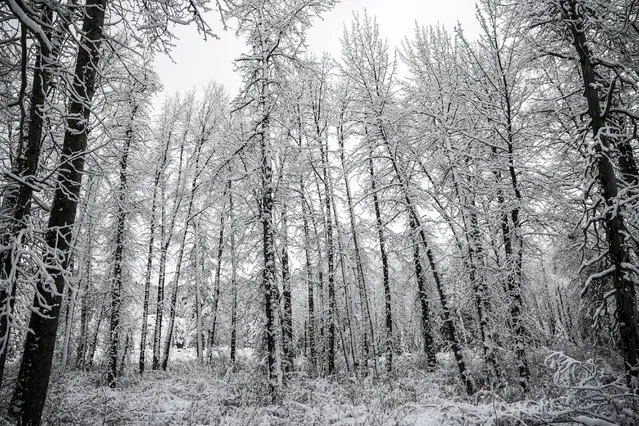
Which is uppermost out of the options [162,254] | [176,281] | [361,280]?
[162,254]

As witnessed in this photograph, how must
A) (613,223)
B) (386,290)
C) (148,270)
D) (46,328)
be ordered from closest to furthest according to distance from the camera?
1. (46,328)
2. (613,223)
3. (386,290)
4. (148,270)

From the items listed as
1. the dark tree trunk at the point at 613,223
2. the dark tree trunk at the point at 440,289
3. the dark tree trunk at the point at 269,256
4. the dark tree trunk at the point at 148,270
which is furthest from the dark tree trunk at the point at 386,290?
the dark tree trunk at the point at 148,270

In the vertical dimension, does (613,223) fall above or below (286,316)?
above

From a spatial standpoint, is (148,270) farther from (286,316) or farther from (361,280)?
(361,280)

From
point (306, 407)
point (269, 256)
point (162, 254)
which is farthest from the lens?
point (162, 254)

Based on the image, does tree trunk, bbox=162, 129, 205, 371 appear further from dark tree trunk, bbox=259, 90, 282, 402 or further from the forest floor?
dark tree trunk, bbox=259, 90, 282, 402

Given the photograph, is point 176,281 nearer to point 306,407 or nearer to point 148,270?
point 148,270

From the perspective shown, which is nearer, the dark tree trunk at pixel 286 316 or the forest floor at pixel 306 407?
the forest floor at pixel 306 407

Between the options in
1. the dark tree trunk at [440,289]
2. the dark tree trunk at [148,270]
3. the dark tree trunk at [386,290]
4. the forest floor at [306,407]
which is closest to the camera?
the forest floor at [306,407]

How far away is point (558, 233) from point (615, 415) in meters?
5.46

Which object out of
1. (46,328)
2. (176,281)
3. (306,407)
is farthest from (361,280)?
(46,328)

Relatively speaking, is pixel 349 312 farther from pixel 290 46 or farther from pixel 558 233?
pixel 290 46

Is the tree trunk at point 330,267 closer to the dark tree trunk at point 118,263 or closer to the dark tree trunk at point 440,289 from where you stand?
the dark tree trunk at point 440,289

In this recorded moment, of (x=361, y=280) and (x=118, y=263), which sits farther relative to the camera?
(x=361, y=280)
